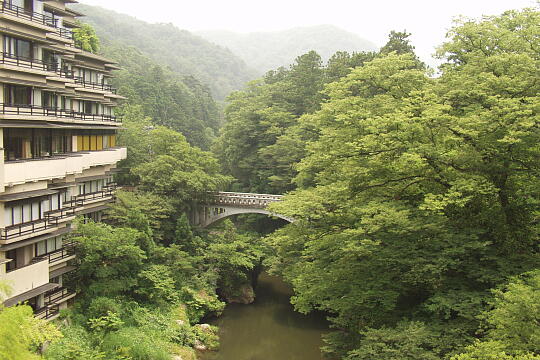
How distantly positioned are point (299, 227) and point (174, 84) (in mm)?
55414

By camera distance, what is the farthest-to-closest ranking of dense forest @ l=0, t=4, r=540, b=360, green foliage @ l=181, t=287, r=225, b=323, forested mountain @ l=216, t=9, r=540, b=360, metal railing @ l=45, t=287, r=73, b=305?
green foliage @ l=181, t=287, r=225, b=323, metal railing @ l=45, t=287, r=73, b=305, forested mountain @ l=216, t=9, r=540, b=360, dense forest @ l=0, t=4, r=540, b=360

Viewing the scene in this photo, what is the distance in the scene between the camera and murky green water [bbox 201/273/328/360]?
90.0 feet

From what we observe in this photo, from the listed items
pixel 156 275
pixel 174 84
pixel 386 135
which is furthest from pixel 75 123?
pixel 174 84

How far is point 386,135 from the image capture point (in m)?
17.2

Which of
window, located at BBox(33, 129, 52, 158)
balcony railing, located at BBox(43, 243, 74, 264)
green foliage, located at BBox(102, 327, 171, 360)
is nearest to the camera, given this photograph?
green foliage, located at BBox(102, 327, 171, 360)

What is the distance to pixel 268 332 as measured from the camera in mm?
30578

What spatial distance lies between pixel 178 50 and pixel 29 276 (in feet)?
444

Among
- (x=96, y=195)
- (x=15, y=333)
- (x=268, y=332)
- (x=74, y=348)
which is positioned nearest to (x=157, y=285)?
(x=96, y=195)

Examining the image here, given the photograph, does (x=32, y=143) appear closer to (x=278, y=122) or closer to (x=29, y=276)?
(x=29, y=276)

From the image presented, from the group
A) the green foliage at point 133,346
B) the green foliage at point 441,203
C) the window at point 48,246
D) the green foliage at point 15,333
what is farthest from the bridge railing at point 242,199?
the green foliage at point 15,333

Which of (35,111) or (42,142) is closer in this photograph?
(35,111)

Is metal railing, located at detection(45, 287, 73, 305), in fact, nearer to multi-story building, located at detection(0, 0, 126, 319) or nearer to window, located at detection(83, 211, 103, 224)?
multi-story building, located at detection(0, 0, 126, 319)

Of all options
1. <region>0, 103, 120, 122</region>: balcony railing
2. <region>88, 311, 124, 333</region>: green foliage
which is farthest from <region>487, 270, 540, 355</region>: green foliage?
<region>0, 103, 120, 122</region>: balcony railing

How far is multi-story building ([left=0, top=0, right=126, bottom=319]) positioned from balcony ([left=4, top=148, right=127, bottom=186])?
0.13 ft
